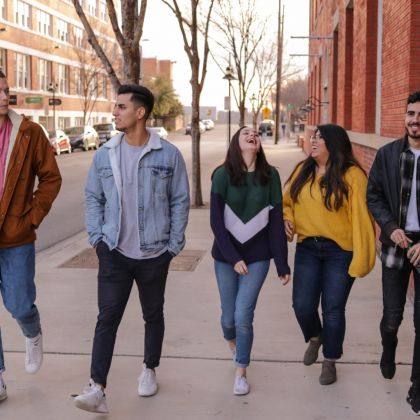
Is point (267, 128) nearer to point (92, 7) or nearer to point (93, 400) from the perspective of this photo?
point (92, 7)

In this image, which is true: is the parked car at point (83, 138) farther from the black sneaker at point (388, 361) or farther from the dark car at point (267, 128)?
the black sneaker at point (388, 361)

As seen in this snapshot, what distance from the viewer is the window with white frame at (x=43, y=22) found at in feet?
191

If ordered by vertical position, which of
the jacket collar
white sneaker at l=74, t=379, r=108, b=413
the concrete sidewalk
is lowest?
the concrete sidewalk

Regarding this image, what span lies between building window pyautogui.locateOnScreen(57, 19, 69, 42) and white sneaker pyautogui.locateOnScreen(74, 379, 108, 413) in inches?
2412

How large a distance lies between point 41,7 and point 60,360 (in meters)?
56.4

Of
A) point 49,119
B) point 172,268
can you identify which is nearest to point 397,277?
point 172,268

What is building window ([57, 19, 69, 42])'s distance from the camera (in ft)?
207

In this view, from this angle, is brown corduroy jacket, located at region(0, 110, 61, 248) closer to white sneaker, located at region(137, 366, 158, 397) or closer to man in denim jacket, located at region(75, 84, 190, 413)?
man in denim jacket, located at region(75, 84, 190, 413)

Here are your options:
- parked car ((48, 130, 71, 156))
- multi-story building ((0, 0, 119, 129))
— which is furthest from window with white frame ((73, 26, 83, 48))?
parked car ((48, 130, 71, 156))

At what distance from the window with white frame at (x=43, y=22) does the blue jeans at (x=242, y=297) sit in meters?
56.1

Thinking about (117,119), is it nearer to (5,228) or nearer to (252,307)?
(5,228)

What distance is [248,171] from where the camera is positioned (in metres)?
4.99

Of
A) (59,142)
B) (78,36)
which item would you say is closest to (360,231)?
(59,142)

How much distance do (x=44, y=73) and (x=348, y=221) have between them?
5738 centimetres
